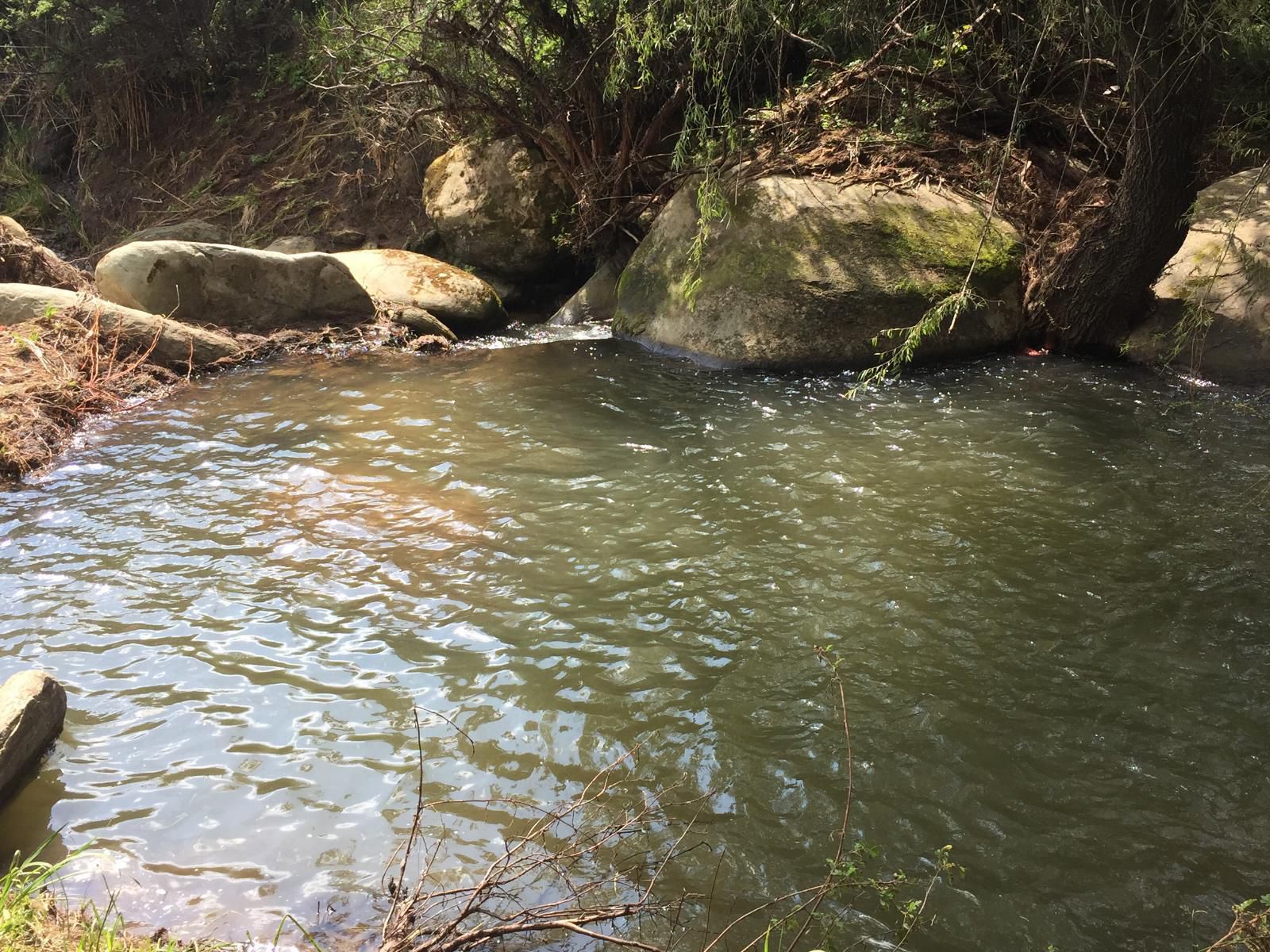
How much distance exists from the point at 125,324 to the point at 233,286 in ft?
4.21

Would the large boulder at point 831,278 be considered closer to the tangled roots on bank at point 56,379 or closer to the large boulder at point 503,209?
the large boulder at point 503,209

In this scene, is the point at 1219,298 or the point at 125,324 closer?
the point at 1219,298

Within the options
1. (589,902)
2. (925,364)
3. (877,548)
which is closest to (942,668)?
(877,548)

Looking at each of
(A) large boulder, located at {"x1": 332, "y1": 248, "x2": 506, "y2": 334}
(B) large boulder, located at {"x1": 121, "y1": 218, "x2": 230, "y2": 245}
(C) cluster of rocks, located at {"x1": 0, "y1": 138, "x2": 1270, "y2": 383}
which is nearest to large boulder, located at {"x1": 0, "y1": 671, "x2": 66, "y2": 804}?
(C) cluster of rocks, located at {"x1": 0, "y1": 138, "x2": 1270, "y2": 383}

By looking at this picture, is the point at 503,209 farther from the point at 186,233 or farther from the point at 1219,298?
the point at 1219,298

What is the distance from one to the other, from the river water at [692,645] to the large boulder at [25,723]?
0.08m

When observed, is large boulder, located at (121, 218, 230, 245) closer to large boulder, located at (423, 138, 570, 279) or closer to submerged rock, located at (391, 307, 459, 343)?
large boulder, located at (423, 138, 570, 279)

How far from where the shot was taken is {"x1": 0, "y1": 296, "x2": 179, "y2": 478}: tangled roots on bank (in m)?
5.86

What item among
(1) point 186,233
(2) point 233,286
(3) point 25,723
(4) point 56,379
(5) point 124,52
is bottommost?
(3) point 25,723

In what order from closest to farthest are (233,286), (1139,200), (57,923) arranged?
(57,923) < (1139,200) < (233,286)

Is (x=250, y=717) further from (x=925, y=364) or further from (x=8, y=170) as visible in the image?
(x=8, y=170)

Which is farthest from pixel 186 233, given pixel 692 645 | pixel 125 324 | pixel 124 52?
pixel 692 645

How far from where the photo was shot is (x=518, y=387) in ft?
24.3

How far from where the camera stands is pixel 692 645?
379 cm
